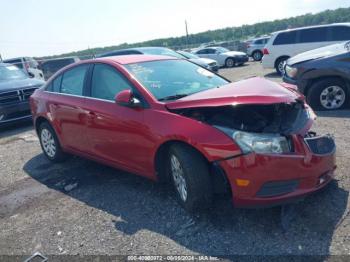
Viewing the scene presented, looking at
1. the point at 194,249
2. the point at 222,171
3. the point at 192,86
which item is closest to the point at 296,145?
the point at 222,171

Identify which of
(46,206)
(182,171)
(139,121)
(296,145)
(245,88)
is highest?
(245,88)

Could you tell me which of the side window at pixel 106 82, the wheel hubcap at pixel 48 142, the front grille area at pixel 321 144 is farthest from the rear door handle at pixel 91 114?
the front grille area at pixel 321 144

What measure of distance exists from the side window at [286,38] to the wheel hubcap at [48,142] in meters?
11.0

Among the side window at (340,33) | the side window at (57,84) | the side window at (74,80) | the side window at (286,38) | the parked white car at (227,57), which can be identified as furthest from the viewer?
the parked white car at (227,57)

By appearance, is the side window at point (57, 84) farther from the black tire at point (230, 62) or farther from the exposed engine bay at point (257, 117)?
the black tire at point (230, 62)

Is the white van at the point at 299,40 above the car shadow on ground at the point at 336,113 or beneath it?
above

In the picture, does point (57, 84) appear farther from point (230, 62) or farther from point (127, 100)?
point (230, 62)

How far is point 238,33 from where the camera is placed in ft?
242

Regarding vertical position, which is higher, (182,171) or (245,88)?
(245,88)

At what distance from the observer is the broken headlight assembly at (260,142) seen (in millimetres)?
2943

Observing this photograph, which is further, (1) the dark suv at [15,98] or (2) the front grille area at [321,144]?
(1) the dark suv at [15,98]

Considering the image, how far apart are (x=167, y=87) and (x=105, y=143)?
3.47 ft

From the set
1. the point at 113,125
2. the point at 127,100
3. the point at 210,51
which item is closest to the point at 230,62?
the point at 210,51

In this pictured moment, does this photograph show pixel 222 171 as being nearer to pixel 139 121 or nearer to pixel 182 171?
pixel 182 171
